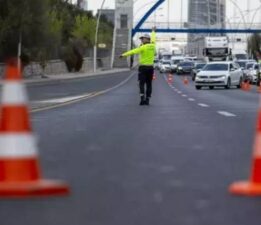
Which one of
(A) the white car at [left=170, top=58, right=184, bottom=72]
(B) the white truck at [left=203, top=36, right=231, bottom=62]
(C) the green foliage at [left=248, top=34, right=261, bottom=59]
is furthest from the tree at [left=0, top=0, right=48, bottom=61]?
(C) the green foliage at [left=248, top=34, right=261, bottom=59]

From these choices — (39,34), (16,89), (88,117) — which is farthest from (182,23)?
(16,89)

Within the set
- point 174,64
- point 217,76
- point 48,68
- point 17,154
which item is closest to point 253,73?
point 217,76

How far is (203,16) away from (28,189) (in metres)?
172

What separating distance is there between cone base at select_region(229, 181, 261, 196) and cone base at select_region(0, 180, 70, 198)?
60.2 inches

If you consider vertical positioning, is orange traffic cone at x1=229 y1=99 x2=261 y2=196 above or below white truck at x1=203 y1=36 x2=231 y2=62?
above

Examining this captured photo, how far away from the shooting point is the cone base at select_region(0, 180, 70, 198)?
22.6 ft

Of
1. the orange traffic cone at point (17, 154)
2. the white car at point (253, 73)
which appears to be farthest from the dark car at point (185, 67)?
the orange traffic cone at point (17, 154)

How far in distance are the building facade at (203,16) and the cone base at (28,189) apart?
140 m

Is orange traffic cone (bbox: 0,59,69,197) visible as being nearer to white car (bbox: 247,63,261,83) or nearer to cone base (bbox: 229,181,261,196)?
cone base (bbox: 229,181,261,196)

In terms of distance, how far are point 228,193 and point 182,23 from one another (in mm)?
143443

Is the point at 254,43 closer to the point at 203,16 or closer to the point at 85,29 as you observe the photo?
the point at 203,16

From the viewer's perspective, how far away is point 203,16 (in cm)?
17700

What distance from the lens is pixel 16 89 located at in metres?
7.45

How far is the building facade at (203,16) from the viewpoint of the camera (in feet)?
503
